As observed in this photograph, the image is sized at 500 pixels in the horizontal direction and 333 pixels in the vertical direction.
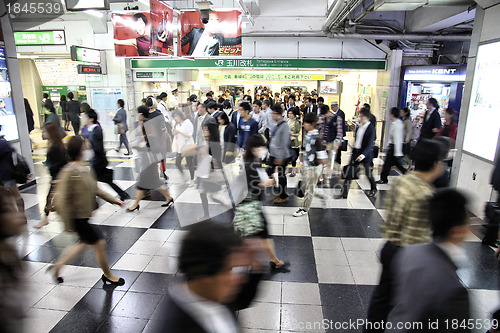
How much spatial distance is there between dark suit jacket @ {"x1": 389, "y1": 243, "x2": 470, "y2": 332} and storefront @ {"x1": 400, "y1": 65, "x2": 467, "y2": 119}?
923 cm

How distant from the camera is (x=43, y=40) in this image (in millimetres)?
9172

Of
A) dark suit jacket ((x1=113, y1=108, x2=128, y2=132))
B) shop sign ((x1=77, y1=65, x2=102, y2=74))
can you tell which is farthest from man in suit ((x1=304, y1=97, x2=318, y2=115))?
shop sign ((x1=77, y1=65, x2=102, y2=74))

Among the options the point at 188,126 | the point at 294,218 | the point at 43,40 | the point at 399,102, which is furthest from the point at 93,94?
the point at 399,102

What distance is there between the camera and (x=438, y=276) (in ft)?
5.36

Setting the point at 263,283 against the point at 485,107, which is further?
the point at 485,107

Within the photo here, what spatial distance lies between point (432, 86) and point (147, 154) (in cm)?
869

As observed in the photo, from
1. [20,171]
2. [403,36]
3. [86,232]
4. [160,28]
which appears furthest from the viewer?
[403,36]

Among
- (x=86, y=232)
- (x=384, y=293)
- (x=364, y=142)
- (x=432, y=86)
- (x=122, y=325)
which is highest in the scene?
(x=432, y=86)

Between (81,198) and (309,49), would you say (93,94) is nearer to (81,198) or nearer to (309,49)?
(309,49)

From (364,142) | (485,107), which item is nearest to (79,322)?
(364,142)

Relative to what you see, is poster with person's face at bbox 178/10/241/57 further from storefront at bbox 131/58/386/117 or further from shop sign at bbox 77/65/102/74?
shop sign at bbox 77/65/102/74

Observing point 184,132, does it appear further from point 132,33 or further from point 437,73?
point 437,73

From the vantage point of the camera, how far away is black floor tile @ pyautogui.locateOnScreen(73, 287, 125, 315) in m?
3.22

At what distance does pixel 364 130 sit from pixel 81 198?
4.76m
